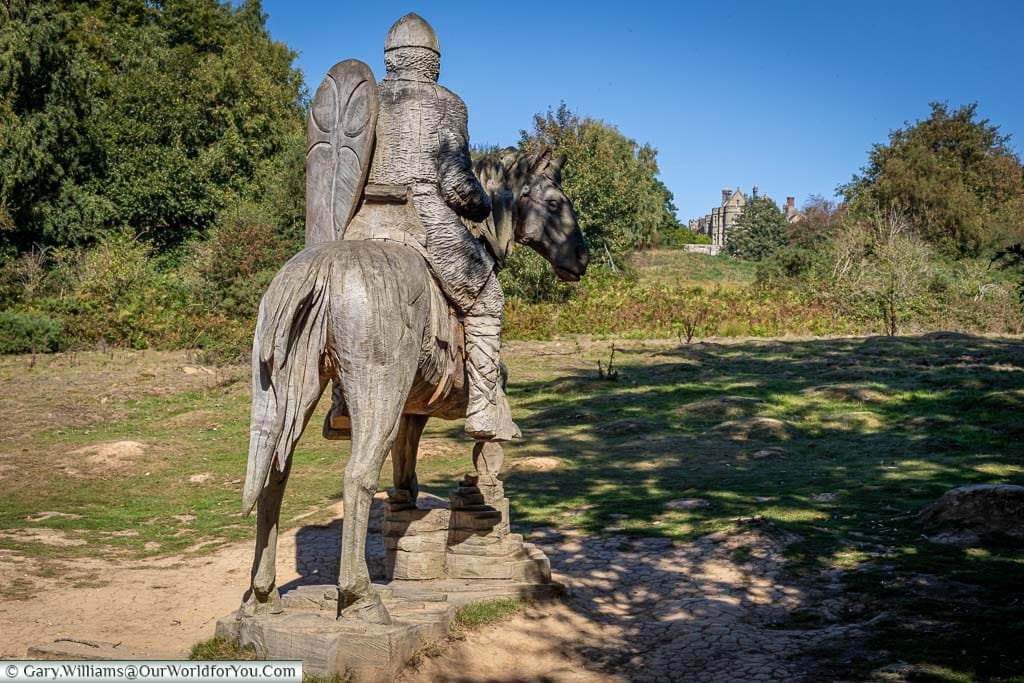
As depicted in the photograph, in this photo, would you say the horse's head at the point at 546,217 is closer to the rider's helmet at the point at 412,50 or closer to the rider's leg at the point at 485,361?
the rider's leg at the point at 485,361

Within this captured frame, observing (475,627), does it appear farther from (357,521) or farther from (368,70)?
(368,70)

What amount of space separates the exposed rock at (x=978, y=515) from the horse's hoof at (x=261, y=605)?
486 centimetres

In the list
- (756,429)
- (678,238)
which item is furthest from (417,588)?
(678,238)

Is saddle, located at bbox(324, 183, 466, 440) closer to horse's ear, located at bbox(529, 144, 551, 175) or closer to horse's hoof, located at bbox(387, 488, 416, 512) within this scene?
horse's hoof, located at bbox(387, 488, 416, 512)

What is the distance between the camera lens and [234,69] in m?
37.1

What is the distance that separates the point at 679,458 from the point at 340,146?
7274 mm

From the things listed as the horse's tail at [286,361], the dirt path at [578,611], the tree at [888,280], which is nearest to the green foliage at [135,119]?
the tree at [888,280]

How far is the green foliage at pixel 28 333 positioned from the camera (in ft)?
67.2

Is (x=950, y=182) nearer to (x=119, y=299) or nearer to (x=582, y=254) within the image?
(x=119, y=299)

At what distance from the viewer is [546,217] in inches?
268

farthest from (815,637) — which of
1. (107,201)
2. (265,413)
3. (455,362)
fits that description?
(107,201)

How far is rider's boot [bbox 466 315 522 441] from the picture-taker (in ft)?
20.0

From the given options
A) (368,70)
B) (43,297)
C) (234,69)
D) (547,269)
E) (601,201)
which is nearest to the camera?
(368,70)

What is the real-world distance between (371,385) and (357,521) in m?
0.68
